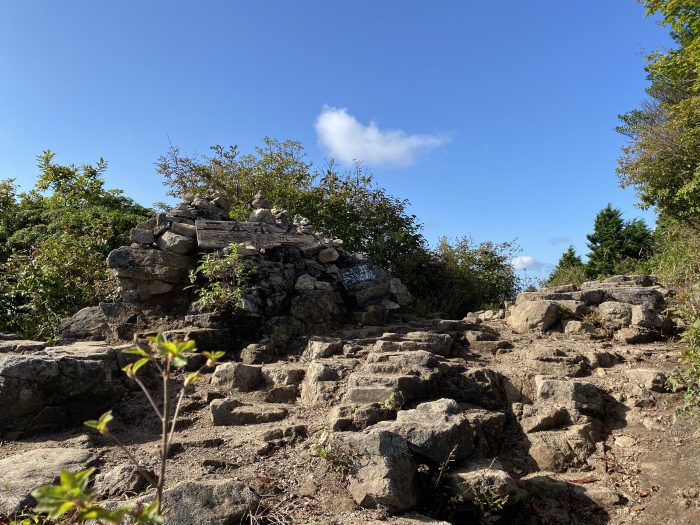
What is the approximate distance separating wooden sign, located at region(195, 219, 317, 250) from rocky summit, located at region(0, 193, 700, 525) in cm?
3

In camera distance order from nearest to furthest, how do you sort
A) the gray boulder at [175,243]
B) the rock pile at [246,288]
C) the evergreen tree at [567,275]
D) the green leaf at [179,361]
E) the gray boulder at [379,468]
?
the green leaf at [179,361]
the gray boulder at [379,468]
the rock pile at [246,288]
the gray boulder at [175,243]
the evergreen tree at [567,275]

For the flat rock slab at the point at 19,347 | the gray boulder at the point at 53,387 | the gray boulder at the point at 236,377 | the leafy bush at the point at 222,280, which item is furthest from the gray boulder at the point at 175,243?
the gray boulder at the point at 236,377

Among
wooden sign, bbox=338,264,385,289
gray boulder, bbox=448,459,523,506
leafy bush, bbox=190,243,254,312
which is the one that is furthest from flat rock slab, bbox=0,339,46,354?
gray boulder, bbox=448,459,523,506

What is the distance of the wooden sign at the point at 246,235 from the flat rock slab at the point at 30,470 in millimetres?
3606

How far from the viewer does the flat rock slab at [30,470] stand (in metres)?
3.51

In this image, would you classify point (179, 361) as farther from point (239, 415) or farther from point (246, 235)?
point (246, 235)

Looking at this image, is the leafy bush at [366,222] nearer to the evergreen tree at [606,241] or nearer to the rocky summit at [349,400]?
the rocky summit at [349,400]

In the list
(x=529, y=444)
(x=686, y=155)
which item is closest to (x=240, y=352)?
(x=529, y=444)

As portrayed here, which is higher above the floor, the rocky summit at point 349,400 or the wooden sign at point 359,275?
the wooden sign at point 359,275

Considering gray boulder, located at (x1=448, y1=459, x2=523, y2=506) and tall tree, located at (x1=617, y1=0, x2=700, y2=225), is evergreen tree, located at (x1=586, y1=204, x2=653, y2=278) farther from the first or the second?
gray boulder, located at (x1=448, y1=459, x2=523, y2=506)

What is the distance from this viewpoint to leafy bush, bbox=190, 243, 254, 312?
266 inches

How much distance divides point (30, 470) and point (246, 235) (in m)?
4.37

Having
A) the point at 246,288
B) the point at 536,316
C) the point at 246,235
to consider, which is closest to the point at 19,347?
the point at 246,288

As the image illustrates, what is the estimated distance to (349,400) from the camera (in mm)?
4656
